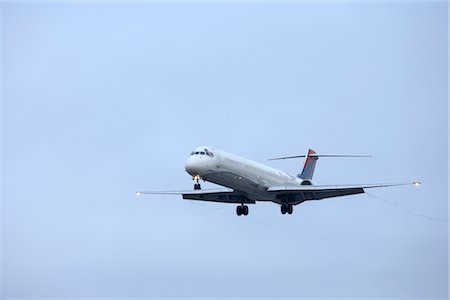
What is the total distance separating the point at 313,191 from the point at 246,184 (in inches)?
227

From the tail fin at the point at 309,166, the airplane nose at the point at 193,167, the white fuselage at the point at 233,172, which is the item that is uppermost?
the tail fin at the point at 309,166

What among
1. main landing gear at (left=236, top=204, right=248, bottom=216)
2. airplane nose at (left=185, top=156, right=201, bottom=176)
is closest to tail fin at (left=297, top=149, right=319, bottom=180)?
main landing gear at (left=236, top=204, right=248, bottom=216)

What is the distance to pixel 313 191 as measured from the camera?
79.6 meters

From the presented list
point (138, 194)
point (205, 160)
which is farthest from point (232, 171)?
point (138, 194)

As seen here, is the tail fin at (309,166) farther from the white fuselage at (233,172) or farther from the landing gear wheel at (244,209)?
the white fuselage at (233,172)

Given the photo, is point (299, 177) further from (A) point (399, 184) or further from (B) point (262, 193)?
(A) point (399, 184)

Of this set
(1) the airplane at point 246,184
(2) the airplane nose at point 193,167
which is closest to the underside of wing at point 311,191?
(1) the airplane at point 246,184

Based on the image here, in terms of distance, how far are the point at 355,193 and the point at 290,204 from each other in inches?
205

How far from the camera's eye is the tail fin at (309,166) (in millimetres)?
90188

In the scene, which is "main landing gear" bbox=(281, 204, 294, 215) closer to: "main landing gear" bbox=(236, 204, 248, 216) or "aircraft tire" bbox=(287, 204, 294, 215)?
"aircraft tire" bbox=(287, 204, 294, 215)

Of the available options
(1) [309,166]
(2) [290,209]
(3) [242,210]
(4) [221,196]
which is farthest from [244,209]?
(1) [309,166]

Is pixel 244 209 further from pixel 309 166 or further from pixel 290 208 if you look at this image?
pixel 309 166

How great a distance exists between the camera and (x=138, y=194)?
7850cm

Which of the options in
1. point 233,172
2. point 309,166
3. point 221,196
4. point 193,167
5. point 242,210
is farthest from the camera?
point 309,166
